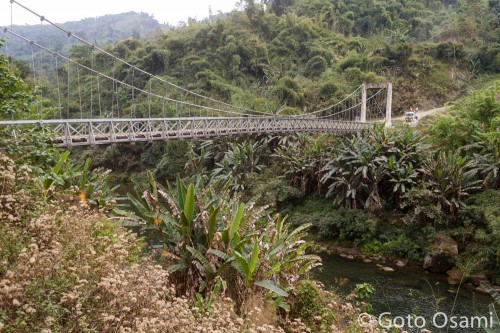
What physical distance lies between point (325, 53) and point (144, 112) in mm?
12989

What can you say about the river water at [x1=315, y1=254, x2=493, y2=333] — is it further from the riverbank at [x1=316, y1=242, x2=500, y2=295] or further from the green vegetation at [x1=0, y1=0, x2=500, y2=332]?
the green vegetation at [x1=0, y1=0, x2=500, y2=332]

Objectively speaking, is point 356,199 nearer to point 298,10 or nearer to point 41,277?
point 41,277

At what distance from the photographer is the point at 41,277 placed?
266 centimetres

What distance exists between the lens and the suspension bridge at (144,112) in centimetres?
937

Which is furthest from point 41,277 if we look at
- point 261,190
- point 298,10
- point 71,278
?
point 298,10

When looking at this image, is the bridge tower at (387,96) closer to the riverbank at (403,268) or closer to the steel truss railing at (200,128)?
the steel truss railing at (200,128)

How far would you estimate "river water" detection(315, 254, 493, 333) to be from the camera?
24.3 ft

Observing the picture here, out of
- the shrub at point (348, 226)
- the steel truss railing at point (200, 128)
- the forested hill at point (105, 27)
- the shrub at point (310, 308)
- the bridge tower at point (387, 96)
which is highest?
the forested hill at point (105, 27)

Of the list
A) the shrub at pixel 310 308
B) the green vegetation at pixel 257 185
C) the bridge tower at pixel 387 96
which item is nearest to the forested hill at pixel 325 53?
the green vegetation at pixel 257 185

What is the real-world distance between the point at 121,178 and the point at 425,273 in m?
18.7

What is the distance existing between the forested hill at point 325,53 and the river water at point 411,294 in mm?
10305

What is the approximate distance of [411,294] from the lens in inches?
323

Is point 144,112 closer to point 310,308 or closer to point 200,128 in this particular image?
point 200,128

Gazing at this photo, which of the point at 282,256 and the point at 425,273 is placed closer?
the point at 282,256
